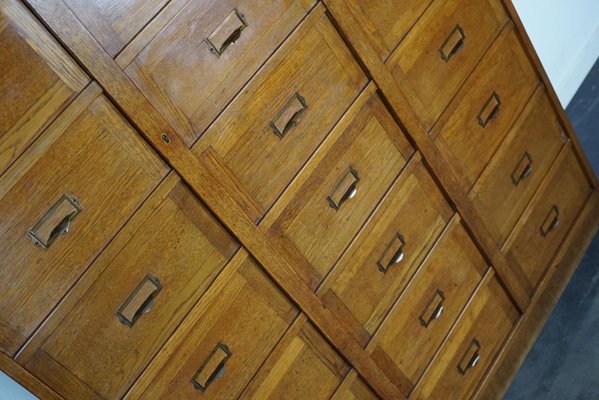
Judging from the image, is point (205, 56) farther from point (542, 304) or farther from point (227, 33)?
point (542, 304)

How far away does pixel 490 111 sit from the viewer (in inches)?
88.4

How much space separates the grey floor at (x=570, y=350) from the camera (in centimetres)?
226

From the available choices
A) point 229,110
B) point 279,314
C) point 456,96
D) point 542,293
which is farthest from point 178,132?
point 542,293

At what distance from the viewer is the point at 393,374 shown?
206cm

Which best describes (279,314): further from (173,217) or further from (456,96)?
(456,96)

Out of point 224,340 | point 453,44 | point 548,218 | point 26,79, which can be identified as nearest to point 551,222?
point 548,218

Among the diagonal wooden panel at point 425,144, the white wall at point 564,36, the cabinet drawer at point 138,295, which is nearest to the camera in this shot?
the cabinet drawer at point 138,295

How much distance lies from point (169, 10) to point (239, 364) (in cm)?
78

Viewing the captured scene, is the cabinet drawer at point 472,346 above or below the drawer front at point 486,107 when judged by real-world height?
below

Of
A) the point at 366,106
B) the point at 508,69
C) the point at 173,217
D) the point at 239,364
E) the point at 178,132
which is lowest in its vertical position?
the point at 239,364

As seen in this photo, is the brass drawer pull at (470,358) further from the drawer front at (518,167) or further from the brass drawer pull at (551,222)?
the brass drawer pull at (551,222)

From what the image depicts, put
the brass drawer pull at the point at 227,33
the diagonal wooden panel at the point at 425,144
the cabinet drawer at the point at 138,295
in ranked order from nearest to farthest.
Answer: the cabinet drawer at the point at 138,295, the brass drawer pull at the point at 227,33, the diagonal wooden panel at the point at 425,144

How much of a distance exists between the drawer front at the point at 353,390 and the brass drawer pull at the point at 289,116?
64cm

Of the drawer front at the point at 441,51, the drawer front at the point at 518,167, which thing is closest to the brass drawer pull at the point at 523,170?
the drawer front at the point at 518,167
